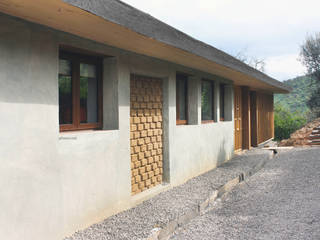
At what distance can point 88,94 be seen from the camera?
4.96 metres

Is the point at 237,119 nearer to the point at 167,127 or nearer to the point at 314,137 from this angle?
the point at 314,137

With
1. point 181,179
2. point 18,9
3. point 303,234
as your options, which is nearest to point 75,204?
point 18,9

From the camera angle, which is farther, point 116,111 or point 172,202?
point 172,202

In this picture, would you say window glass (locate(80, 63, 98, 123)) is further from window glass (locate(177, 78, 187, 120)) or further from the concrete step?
the concrete step

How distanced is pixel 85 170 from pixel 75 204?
44 centimetres

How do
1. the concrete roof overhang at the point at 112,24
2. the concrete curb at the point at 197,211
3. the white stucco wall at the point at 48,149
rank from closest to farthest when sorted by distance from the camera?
the concrete roof overhang at the point at 112,24 < the white stucco wall at the point at 48,149 < the concrete curb at the point at 197,211

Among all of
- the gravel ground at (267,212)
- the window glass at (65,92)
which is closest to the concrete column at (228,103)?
the gravel ground at (267,212)

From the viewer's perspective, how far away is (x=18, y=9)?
124 inches

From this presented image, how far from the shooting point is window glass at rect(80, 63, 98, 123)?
481 cm

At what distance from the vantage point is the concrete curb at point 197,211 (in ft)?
13.9

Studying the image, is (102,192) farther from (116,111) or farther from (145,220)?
(116,111)

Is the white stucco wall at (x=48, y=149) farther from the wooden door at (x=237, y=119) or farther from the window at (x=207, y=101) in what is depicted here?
the wooden door at (x=237, y=119)

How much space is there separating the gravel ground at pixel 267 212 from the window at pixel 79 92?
78.6 inches

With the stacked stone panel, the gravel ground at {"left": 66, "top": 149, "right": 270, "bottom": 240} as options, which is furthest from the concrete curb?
the stacked stone panel
